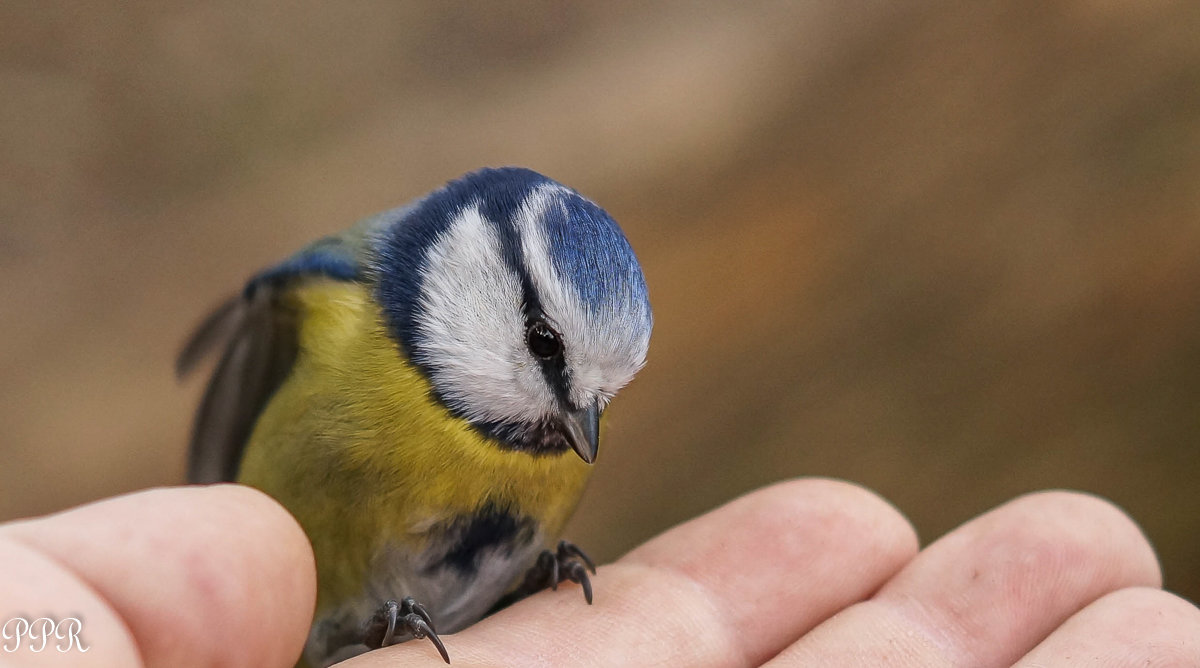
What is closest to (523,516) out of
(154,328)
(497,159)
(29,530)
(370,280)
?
(370,280)

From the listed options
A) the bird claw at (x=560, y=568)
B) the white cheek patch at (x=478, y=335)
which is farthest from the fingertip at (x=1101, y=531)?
the white cheek patch at (x=478, y=335)

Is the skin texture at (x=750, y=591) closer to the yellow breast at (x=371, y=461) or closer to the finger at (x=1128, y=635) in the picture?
the finger at (x=1128, y=635)

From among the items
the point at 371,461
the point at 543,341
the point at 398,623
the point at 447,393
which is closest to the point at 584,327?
the point at 543,341

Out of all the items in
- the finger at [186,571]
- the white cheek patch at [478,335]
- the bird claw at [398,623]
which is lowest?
the bird claw at [398,623]

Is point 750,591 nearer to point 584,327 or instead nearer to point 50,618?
point 584,327

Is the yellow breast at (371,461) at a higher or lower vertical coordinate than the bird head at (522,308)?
lower

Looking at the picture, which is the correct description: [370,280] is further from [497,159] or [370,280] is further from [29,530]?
[497,159]

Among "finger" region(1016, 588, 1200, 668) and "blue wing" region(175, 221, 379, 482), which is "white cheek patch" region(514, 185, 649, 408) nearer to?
"blue wing" region(175, 221, 379, 482)
